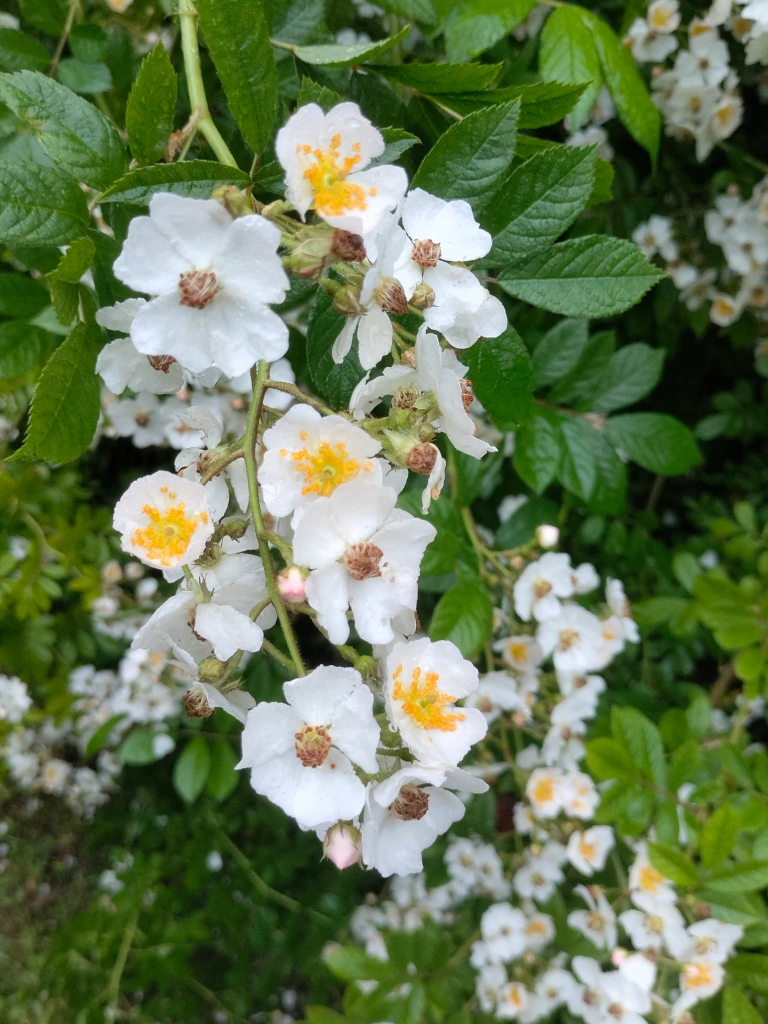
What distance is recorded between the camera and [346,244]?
1.70ft

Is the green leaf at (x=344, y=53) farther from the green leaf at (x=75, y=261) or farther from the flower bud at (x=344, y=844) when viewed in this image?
the flower bud at (x=344, y=844)

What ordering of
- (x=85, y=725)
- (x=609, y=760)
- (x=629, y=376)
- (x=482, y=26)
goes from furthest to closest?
(x=85, y=725)
(x=629, y=376)
(x=609, y=760)
(x=482, y=26)

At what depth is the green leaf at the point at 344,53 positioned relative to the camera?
589mm

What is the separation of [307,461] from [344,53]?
16.3 inches

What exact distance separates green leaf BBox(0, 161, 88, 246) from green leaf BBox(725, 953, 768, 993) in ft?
4.14

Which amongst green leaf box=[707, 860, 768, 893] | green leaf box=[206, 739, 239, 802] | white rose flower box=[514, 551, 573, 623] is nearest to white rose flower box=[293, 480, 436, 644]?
white rose flower box=[514, 551, 573, 623]

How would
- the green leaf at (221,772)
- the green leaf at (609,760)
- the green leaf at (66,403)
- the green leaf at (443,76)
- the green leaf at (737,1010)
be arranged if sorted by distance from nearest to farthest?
the green leaf at (66,403)
the green leaf at (443,76)
the green leaf at (737,1010)
the green leaf at (609,760)
the green leaf at (221,772)

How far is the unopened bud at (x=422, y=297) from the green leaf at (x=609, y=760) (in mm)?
806

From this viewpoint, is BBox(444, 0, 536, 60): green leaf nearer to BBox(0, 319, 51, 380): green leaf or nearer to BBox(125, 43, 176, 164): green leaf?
BBox(125, 43, 176, 164): green leaf

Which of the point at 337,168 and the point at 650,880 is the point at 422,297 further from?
the point at 650,880

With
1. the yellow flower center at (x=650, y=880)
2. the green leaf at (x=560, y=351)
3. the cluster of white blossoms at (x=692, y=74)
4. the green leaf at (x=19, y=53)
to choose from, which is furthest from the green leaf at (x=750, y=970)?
the green leaf at (x=19, y=53)

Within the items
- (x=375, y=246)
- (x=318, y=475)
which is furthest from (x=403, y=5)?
(x=318, y=475)

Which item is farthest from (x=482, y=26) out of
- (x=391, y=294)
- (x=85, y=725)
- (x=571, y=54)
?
(x=85, y=725)

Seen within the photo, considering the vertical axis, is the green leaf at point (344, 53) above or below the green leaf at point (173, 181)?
above
